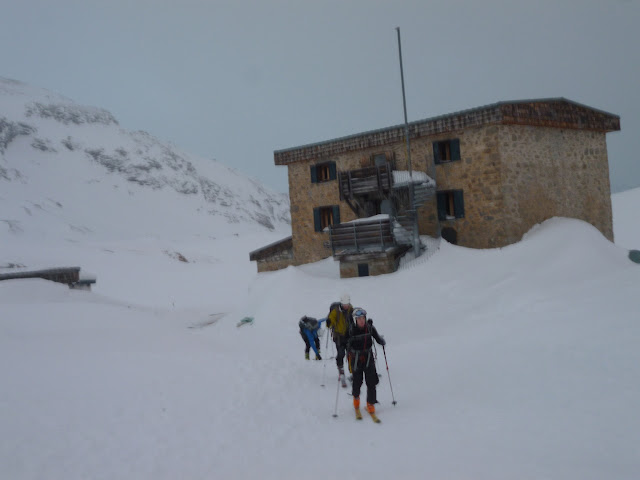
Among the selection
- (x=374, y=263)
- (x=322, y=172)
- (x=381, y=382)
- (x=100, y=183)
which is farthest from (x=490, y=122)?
(x=100, y=183)

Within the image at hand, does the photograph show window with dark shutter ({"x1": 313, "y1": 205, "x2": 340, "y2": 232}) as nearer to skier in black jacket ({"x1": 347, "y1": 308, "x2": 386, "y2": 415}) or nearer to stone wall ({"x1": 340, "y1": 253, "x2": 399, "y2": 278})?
stone wall ({"x1": 340, "y1": 253, "x2": 399, "y2": 278})

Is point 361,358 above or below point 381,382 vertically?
above

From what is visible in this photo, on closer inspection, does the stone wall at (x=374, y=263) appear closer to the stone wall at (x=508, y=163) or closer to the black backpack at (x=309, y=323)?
the stone wall at (x=508, y=163)

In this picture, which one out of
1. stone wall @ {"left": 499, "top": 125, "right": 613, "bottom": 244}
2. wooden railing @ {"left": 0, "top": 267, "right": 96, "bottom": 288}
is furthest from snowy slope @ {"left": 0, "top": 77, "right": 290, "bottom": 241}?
stone wall @ {"left": 499, "top": 125, "right": 613, "bottom": 244}

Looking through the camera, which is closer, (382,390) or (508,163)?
(382,390)

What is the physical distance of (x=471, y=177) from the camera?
23.0 meters

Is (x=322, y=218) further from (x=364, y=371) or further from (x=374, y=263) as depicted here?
(x=364, y=371)

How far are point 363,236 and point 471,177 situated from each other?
5.85 m

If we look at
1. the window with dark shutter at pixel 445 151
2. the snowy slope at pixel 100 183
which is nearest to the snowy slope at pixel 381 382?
the window with dark shutter at pixel 445 151

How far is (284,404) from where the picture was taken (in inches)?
378

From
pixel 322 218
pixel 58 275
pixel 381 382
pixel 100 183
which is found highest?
pixel 100 183

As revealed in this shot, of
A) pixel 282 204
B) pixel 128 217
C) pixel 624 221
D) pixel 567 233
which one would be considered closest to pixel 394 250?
pixel 567 233

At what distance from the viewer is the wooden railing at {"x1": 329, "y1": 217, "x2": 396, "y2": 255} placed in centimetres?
2333

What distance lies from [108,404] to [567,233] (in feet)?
59.4
